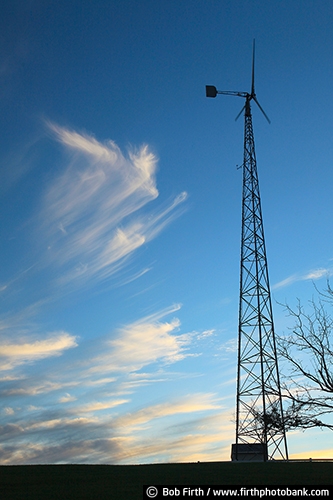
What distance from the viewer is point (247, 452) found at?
4219cm

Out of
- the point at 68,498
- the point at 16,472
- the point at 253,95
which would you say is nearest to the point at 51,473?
the point at 16,472

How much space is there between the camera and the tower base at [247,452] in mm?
41438

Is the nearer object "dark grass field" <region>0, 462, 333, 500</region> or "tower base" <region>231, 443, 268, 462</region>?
"dark grass field" <region>0, 462, 333, 500</region>

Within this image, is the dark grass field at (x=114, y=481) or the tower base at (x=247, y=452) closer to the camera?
the dark grass field at (x=114, y=481)

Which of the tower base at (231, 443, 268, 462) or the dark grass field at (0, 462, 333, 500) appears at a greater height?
the tower base at (231, 443, 268, 462)

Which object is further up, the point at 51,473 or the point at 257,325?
the point at 257,325

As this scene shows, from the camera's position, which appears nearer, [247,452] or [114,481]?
[114,481]

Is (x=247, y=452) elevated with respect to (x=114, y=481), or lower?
elevated

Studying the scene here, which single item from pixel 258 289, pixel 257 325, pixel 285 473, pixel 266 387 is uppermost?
pixel 258 289

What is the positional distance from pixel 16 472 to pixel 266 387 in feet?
69.9

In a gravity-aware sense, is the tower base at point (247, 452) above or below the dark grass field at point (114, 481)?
above

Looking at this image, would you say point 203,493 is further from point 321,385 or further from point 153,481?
point 321,385

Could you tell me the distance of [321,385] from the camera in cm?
2064

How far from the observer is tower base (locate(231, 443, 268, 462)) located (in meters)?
41.4
